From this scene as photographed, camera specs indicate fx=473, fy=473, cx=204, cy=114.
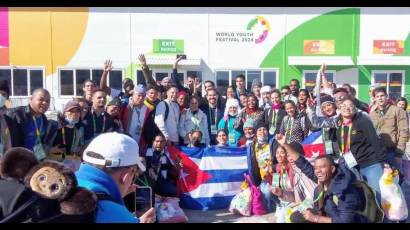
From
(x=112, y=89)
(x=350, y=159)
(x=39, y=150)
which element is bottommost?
(x=350, y=159)

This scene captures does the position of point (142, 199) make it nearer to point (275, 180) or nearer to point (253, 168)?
point (275, 180)

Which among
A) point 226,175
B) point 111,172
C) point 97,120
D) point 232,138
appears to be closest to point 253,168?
point 226,175

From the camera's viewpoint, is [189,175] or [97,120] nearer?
[97,120]

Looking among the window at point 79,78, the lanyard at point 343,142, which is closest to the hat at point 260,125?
the lanyard at point 343,142

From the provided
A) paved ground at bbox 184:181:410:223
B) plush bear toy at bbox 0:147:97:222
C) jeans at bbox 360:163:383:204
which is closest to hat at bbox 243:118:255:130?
paved ground at bbox 184:181:410:223

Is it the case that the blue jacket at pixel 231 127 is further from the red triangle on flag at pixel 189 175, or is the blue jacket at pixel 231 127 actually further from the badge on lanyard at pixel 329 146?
the badge on lanyard at pixel 329 146

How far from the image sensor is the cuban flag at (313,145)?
6.39 metres

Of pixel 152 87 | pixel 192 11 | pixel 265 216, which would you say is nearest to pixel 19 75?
pixel 192 11

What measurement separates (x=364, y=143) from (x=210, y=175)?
7.30 ft

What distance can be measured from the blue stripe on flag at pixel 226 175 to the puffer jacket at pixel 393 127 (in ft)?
6.28

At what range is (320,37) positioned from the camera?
67.9 ft

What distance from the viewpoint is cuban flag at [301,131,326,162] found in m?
6.39

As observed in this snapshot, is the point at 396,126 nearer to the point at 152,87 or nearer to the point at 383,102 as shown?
the point at 383,102

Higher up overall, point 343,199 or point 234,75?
point 234,75
